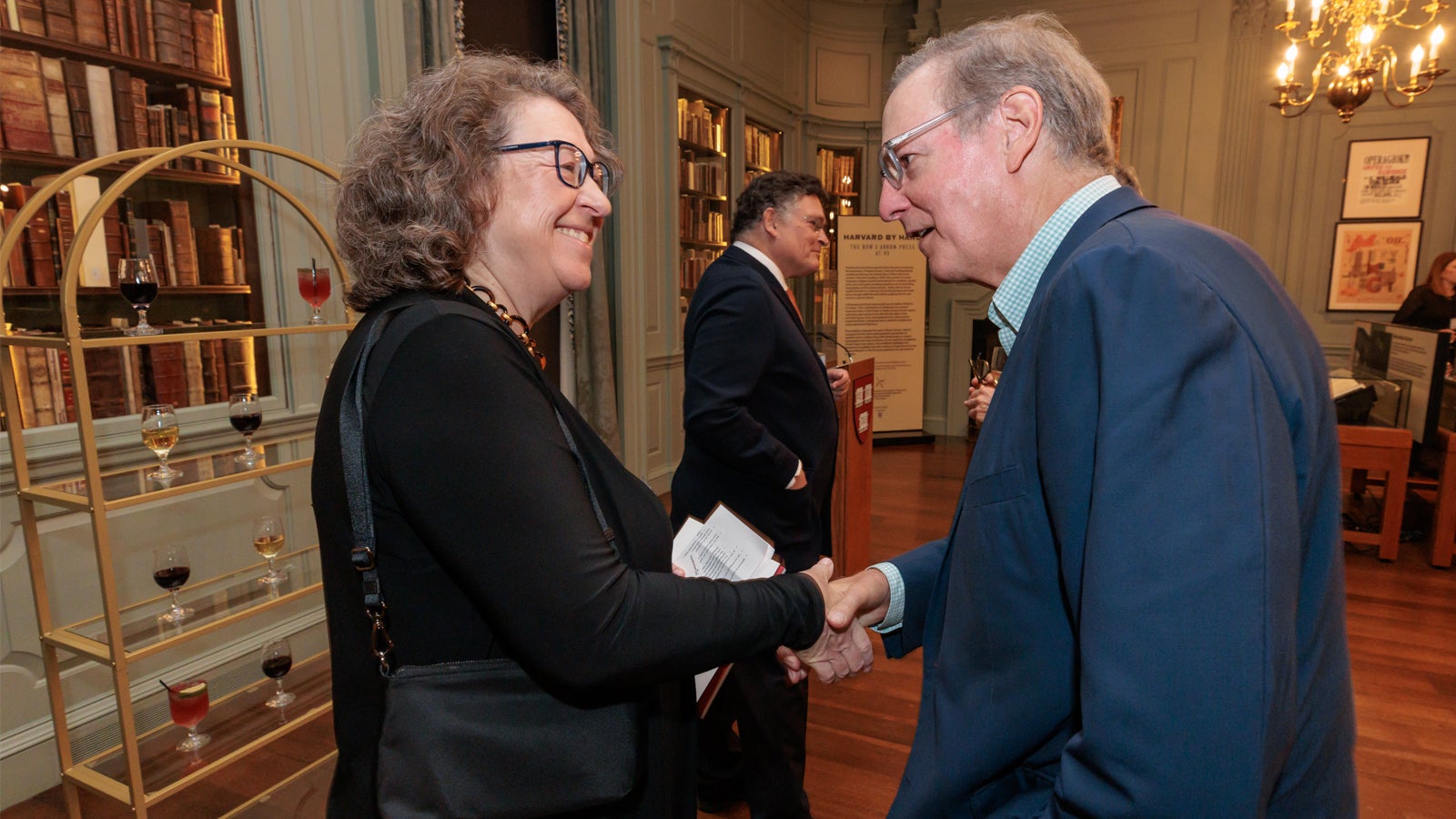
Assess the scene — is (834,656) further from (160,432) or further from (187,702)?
(160,432)

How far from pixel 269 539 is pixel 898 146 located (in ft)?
7.21

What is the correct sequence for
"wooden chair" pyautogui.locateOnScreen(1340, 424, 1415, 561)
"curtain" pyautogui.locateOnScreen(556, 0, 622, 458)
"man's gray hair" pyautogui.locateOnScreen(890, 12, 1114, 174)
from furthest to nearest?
"curtain" pyautogui.locateOnScreen(556, 0, 622, 458) → "wooden chair" pyautogui.locateOnScreen(1340, 424, 1415, 561) → "man's gray hair" pyautogui.locateOnScreen(890, 12, 1114, 174)

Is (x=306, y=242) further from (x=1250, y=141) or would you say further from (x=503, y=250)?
(x=1250, y=141)

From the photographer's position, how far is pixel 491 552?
888 millimetres

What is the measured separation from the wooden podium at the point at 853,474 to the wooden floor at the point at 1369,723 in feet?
1.76

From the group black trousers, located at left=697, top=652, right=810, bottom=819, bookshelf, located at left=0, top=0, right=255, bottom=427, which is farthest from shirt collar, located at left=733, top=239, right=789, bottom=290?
bookshelf, located at left=0, top=0, right=255, bottom=427

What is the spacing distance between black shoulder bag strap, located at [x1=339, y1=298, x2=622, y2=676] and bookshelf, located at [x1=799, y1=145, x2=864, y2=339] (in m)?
7.18

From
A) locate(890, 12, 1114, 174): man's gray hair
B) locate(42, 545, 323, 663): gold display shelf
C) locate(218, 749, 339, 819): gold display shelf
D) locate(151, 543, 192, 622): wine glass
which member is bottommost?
locate(218, 749, 339, 819): gold display shelf

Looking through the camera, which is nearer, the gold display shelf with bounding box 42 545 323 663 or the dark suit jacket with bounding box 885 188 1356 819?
the dark suit jacket with bounding box 885 188 1356 819

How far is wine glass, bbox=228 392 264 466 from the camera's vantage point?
2342mm

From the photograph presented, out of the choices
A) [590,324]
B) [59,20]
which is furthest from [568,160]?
[590,324]

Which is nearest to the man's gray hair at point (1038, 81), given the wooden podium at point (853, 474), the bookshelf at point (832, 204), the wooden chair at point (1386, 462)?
the wooden podium at point (853, 474)

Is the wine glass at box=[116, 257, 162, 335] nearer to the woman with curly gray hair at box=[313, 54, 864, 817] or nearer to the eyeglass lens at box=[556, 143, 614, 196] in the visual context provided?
the woman with curly gray hair at box=[313, 54, 864, 817]

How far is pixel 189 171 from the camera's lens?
2834 mm
